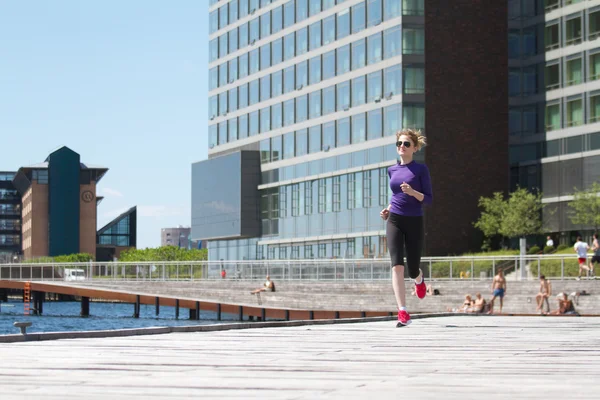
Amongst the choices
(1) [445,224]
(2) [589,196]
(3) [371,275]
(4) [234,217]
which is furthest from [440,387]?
(4) [234,217]

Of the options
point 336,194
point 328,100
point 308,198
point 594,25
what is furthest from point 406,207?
point 308,198

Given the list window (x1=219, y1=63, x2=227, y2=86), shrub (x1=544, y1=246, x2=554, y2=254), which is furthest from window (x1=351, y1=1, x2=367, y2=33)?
window (x1=219, y1=63, x2=227, y2=86)

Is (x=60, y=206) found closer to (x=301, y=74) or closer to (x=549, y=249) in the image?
(x=301, y=74)

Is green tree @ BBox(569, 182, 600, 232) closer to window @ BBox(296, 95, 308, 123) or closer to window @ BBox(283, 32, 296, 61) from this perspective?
window @ BBox(296, 95, 308, 123)

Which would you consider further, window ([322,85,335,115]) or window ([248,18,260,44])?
window ([248,18,260,44])

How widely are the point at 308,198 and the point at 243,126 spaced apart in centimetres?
1166

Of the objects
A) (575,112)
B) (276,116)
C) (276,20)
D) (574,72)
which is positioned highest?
(276,20)

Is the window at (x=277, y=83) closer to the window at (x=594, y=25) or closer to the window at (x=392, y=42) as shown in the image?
the window at (x=392, y=42)

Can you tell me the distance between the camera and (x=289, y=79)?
8356 centimetres

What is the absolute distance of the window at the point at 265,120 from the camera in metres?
86.1

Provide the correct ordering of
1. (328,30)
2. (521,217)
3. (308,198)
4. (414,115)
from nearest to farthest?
(521,217) → (414,115) → (328,30) → (308,198)

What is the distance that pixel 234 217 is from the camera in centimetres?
8769

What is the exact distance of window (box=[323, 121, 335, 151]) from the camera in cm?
7794

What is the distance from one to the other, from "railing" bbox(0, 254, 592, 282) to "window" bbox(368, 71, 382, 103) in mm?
14140
